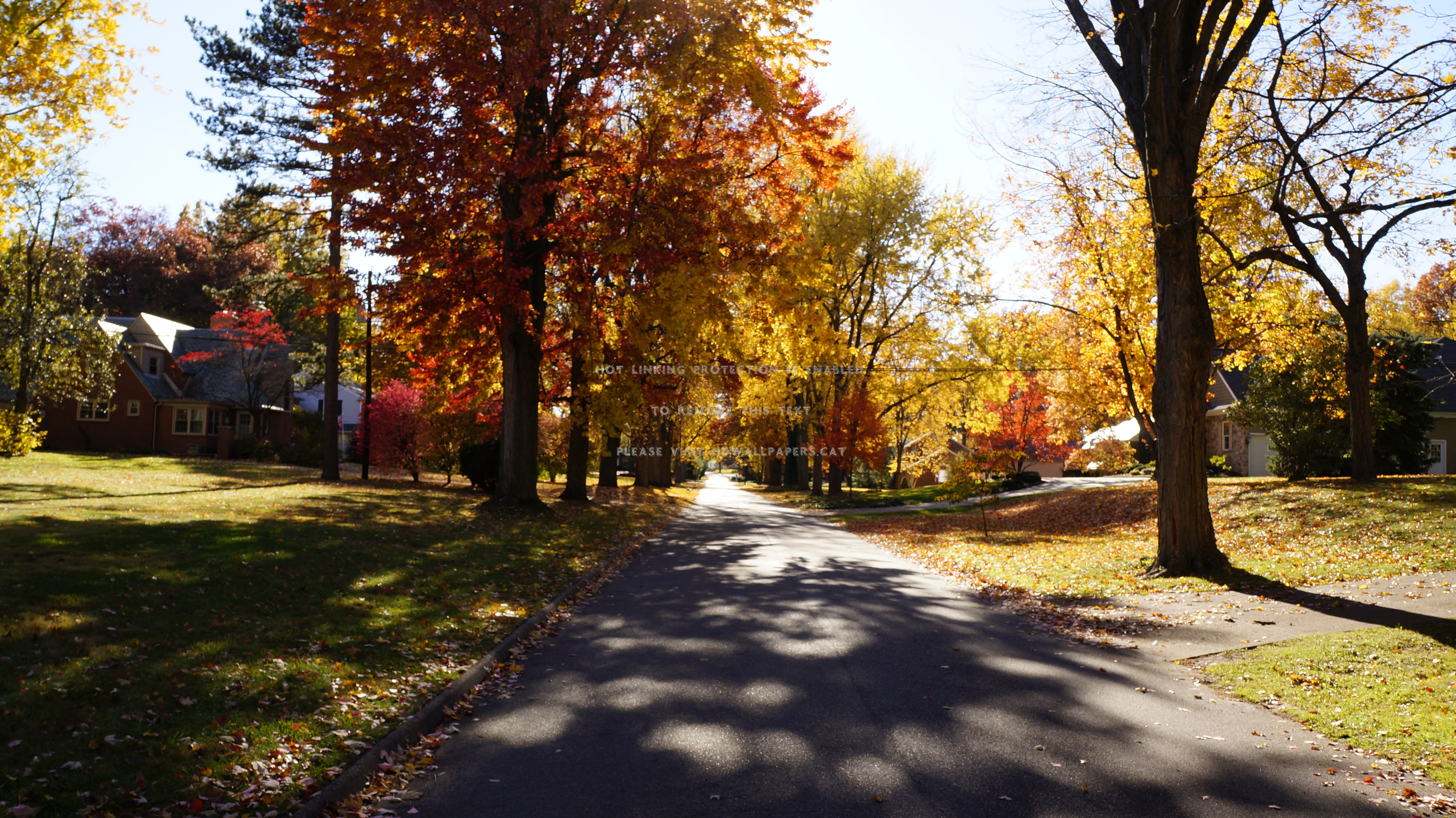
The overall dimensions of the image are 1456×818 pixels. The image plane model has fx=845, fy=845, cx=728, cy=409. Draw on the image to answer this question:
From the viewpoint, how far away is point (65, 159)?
31.9 m

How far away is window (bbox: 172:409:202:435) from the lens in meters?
41.6

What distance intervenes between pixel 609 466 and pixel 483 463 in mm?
11010

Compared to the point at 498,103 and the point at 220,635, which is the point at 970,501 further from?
the point at 220,635

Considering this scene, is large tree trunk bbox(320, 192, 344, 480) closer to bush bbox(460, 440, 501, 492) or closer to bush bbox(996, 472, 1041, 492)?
bush bbox(460, 440, 501, 492)

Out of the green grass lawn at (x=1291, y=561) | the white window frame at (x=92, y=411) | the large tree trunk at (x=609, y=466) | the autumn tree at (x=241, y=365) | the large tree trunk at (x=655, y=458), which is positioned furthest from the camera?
the large tree trunk at (x=655, y=458)

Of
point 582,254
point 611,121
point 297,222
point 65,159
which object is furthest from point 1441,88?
point 65,159

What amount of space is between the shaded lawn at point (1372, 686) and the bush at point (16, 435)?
31.7 meters

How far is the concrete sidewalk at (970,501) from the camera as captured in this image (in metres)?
33.5

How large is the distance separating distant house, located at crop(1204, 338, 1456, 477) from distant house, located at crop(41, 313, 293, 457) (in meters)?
44.0

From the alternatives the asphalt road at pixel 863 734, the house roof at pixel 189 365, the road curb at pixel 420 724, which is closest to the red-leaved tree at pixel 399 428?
the house roof at pixel 189 365

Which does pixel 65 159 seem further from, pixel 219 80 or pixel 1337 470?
pixel 1337 470

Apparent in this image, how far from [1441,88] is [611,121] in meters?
16.5

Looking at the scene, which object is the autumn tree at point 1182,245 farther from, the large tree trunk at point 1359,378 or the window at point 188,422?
the window at point 188,422

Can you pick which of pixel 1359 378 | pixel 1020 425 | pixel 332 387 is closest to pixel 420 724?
pixel 1359 378
